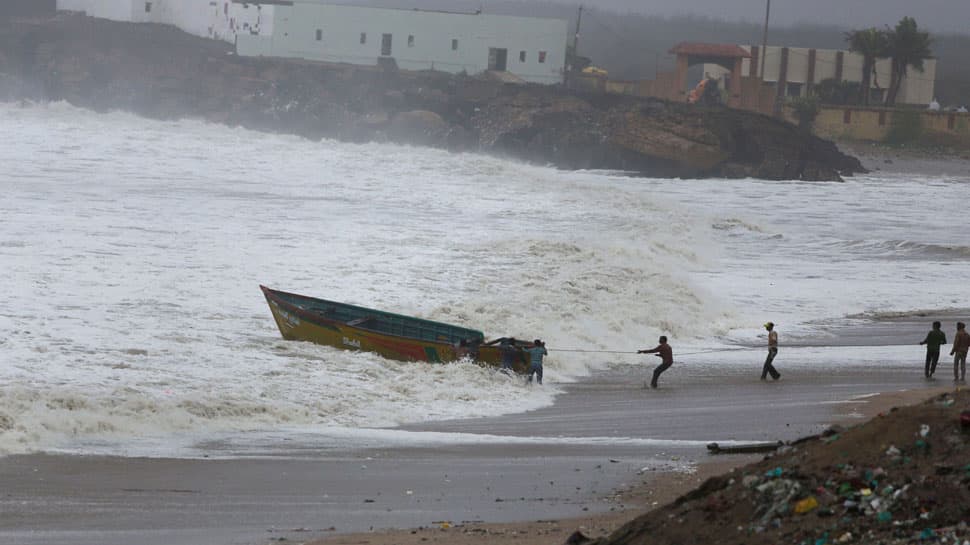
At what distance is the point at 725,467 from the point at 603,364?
1011 cm

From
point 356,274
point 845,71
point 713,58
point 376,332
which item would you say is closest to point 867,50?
point 845,71

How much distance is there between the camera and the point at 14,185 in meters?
49.5

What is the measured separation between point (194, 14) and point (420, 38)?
17.6 m

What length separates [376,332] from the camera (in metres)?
21.6

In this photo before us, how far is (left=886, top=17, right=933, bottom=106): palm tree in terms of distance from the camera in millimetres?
113688

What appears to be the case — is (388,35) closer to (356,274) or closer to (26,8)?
(26,8)

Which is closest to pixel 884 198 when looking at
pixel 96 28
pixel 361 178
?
pixel 361 178

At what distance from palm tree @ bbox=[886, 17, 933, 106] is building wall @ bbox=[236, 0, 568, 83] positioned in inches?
1217

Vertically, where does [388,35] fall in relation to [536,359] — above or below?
above

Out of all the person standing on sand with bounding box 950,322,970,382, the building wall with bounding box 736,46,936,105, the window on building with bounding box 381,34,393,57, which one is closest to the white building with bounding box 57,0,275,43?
the window on building with bounding box 381,34,393,57

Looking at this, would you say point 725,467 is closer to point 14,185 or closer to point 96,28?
point 14,185

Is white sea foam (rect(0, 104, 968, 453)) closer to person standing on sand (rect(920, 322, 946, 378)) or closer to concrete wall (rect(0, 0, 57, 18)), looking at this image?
person standing on sand (rect(920, 322, 946, 378))

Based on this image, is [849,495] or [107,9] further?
→ [107,9]

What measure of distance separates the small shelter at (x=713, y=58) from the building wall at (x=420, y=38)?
27.7 feet
